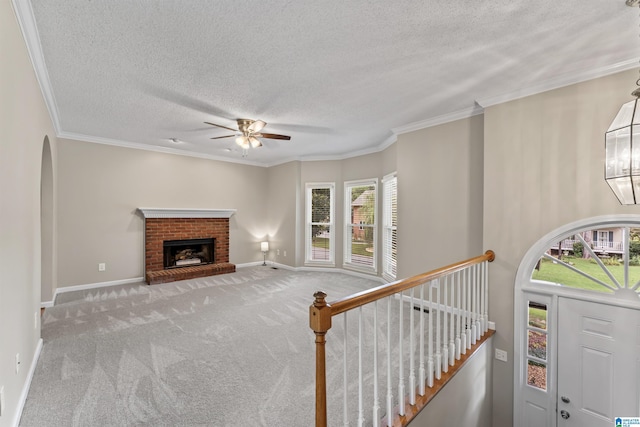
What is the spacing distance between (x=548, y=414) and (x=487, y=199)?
85.1 inches

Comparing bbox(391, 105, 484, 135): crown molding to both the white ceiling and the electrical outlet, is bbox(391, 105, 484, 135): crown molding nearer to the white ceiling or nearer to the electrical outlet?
the white ceiling

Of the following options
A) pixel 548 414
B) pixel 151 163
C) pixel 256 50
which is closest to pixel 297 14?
pixel 256 50

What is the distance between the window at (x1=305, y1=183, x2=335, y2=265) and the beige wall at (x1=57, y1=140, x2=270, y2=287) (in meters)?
1.84

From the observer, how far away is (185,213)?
5.90 meters

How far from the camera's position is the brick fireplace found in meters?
5.46

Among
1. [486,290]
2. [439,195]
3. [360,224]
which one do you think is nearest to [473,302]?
[486,290]

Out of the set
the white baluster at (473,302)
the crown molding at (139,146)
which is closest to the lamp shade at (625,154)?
the white baluster at (473,302)

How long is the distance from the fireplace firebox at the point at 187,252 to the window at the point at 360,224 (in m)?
3.15

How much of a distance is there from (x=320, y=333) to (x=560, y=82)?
10.5 feet

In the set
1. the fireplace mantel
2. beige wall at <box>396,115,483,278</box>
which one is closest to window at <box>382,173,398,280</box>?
beige wall at <box>396,115,483,278</box>

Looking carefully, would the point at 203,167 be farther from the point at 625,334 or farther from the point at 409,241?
the point at 625,334

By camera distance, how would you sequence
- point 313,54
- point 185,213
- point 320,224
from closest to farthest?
point 313,54, point 185,213, point 320,224

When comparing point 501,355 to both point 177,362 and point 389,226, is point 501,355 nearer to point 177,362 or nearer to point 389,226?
point 389,226

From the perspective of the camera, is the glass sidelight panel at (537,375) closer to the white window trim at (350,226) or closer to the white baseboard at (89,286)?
the white window trim at (350,226)
